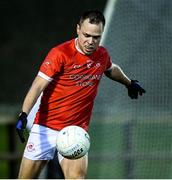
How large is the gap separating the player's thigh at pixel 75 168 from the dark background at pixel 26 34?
44.8 ft

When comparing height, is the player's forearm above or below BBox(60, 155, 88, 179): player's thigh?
above

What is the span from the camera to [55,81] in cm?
702

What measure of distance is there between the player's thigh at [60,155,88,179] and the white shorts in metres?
0.09

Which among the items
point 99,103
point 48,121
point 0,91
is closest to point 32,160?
point 48,121

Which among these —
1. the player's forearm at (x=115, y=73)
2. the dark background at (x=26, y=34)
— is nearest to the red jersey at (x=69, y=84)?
the player's forearm at (x=115, y=73)

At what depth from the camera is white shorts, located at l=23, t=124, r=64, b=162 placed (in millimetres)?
7141

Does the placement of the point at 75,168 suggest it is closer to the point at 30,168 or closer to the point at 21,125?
the point at 30,168

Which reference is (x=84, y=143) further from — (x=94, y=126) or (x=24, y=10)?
(x=24, y=10)

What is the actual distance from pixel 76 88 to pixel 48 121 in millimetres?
380

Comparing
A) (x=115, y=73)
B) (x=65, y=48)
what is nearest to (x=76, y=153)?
(x=65, y=48)

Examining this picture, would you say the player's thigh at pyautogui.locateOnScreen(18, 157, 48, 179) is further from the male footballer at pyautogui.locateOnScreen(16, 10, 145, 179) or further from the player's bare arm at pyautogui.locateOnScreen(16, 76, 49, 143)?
the player's bare arm at pyautogui.locateOnScreen(16, 76, 49, 143)

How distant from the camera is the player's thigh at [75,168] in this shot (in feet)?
23.2

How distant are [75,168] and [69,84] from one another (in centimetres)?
68

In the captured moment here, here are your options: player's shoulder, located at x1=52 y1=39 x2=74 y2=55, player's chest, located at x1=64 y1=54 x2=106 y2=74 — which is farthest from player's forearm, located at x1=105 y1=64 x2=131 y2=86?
player's shoulder, located at x1=52 y1=39 x2=74 y2=55
